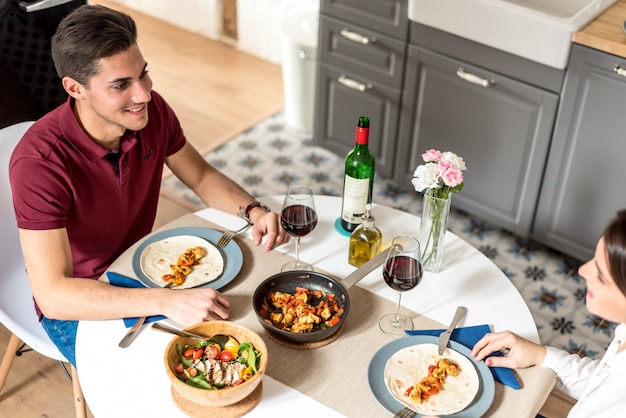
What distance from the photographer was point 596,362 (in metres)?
1.67

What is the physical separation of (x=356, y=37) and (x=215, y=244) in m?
1.60

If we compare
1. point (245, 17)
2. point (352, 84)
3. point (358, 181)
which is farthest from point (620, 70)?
point (245, 17)

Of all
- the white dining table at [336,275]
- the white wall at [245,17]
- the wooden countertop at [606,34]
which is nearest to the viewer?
the white dining table at [336,275]

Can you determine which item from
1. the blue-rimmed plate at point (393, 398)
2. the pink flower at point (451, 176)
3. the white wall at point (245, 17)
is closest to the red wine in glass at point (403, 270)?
the blue-rimmed plate at point (393, 398)

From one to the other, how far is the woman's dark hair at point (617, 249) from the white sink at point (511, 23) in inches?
55.7

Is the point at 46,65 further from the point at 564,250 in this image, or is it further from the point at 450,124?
the point at 564,250

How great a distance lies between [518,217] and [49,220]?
1989mm

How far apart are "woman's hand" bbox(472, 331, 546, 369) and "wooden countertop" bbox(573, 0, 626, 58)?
140 cm

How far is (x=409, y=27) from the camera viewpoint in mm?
3074

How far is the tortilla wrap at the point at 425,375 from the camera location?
1497 mm

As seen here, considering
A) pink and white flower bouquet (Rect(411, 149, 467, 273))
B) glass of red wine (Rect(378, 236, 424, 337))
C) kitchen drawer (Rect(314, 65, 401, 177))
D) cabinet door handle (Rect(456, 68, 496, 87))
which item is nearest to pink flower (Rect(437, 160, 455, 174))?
pink and white flower bouquet (Rect(411, 149, 467, 273))

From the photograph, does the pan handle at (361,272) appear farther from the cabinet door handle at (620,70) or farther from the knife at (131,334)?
the cabinet door handle at (620,70)

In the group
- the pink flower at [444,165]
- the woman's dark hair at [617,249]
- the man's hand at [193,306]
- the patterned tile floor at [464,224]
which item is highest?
the woman's dark hair at [617,249]

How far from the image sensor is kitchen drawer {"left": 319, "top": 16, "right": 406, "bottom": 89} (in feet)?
10.4
